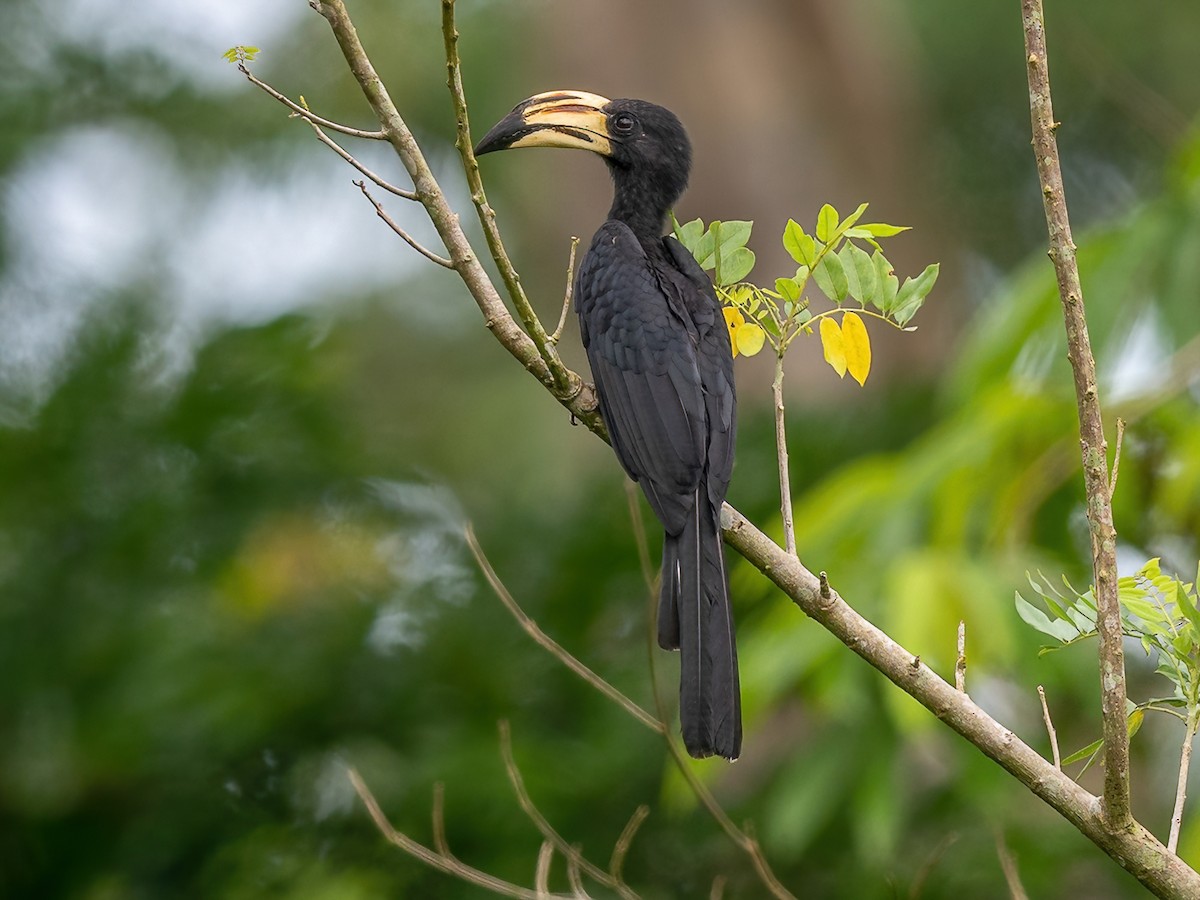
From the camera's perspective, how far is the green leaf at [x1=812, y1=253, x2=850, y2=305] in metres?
2.24

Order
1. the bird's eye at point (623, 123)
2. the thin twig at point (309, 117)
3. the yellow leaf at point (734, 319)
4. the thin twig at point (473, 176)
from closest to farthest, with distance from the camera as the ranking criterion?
the thin twig at point (473, 176)
the thin twig at point (309, 117)
the yellow leaf at point (734, 319)
the bird's eye at point (623, 123)

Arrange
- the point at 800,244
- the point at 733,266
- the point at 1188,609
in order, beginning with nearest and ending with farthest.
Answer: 1. the point at 1188,609
2. the point at 800,244
3. the point at 733,266

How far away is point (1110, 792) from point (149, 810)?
3.92 meters

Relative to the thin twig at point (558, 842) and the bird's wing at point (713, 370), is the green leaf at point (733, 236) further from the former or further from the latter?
the thin twig at point (558, 842)

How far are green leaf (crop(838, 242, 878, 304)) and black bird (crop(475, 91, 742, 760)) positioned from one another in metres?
0.66

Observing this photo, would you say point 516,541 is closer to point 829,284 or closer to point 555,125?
point 555,125

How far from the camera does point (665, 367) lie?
3.10 meters

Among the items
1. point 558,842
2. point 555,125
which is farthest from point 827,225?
point 555,125

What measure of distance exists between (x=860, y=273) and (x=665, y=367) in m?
0.91

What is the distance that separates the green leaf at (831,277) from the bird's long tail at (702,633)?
0.66 m

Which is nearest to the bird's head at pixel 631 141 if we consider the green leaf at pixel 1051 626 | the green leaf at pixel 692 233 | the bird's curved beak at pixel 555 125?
the bird's curved beak at pixel 555 125

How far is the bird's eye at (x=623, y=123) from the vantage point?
364cm

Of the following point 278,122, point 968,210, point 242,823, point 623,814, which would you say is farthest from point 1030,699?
point 968,210

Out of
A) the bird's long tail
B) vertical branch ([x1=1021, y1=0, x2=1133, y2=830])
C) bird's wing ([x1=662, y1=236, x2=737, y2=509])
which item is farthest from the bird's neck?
vertical branch ([x1=1021, y1=0, x2=1133, y2=830])
